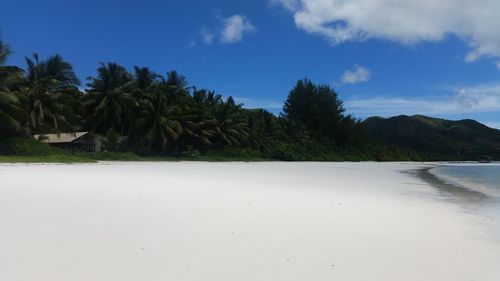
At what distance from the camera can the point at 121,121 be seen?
37.7 meters

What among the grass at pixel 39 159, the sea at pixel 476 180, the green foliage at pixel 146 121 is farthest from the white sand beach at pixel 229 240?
the green foliage at pixel 146 121

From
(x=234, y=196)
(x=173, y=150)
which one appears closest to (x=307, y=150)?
(x=173, y=150)

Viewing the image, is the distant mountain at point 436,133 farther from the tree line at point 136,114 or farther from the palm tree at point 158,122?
the palm tree at point 158,122

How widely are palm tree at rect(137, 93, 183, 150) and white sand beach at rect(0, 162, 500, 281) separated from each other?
28.5 meters

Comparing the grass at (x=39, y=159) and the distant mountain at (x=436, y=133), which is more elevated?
the distant mountain at (x=436, y=133)

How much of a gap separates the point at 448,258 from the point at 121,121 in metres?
35.5

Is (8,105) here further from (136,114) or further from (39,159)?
(136,114)

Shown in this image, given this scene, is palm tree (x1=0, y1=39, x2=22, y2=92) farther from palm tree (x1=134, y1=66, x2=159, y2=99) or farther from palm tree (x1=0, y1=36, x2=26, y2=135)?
palm tree (x1=134, y1=66, x2=159, y2=99)

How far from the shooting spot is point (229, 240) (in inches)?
203

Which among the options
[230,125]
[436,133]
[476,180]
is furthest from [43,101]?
[436,133]

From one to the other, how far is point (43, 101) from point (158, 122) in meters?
9.24

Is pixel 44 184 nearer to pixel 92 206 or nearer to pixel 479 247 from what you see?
pixel 92 206

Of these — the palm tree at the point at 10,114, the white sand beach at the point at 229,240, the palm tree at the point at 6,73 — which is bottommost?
the white sand beach at the point at 229,240

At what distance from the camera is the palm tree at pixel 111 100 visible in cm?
3647
